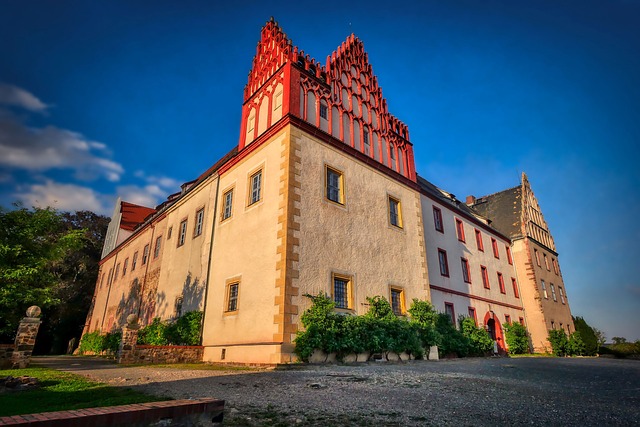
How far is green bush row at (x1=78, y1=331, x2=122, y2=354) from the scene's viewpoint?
19306 millimetres

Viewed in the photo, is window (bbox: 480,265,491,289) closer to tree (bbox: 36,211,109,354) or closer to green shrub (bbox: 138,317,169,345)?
green shrub (bbox: 138,317,169,345)

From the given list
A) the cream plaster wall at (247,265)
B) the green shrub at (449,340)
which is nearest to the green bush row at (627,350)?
the green shrub at (449,340)

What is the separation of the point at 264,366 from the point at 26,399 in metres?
6.28

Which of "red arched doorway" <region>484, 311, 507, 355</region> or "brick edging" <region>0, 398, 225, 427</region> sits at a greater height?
"red arched doorway" <region>484, 311, 507, 355</region>

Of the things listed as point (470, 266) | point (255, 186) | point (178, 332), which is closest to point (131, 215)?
point (178, 332)

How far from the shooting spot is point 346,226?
14.4 meters

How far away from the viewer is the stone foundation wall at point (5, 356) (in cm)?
1093

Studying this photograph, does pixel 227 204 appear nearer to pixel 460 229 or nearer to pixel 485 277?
pixel 460 229

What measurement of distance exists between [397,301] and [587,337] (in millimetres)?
25039

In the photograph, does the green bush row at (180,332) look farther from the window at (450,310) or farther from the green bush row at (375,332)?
the window at (450,310)

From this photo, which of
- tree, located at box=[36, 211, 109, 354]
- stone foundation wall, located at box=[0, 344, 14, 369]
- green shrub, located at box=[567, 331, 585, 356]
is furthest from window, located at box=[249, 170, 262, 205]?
green shrub, located at box=[567, 331, 585, 356]

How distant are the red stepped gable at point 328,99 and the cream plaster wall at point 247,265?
1761mm

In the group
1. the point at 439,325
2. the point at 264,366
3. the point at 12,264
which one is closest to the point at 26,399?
the point at 264,366

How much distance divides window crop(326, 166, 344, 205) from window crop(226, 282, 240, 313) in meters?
5.08
